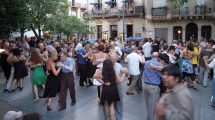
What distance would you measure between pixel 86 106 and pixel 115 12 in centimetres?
3211

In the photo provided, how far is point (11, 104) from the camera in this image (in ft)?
35.4

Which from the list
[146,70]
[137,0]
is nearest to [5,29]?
[146,70]

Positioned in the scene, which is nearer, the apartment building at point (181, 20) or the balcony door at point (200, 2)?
the apartment building at point (181, 20)

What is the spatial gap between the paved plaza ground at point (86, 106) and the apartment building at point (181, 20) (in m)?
23.2

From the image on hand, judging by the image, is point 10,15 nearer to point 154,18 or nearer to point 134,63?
point 134,63

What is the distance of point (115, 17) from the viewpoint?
41.8m

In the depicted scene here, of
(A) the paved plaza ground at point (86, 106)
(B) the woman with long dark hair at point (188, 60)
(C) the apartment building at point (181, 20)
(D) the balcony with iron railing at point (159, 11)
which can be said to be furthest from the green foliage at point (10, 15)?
(D) the balcony with iron railing at point (159, 11)

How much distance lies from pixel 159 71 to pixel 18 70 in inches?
230

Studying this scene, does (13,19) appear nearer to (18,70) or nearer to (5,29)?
(5,29)

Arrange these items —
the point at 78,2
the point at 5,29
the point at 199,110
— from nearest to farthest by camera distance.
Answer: the point at 199,110 → the point at 5,29 → the point at 78,2

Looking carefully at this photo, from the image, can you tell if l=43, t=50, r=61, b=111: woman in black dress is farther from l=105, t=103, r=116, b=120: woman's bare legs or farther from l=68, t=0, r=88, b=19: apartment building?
l=68, t=0, r=88, b=19: apartment building

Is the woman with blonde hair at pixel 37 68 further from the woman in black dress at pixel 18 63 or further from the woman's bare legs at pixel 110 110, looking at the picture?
the woman's bare legs at pixel 110 110

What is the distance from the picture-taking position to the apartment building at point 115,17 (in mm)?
39947

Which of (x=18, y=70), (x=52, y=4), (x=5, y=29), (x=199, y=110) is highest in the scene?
Result: (x=52, y=4)
